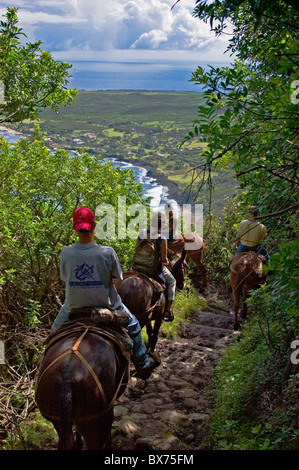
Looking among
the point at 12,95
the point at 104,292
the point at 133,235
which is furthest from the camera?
the point at 133,235

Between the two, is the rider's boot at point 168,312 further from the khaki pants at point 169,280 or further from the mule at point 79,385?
the mule at point 79,385

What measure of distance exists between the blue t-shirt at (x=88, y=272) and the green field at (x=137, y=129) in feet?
154

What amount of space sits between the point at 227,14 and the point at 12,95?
5025mm

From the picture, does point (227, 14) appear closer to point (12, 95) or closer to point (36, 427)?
point (12, 95)

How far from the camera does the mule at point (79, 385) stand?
376 cm

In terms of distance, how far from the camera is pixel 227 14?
3799 mm

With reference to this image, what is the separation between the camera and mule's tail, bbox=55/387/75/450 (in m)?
3.68

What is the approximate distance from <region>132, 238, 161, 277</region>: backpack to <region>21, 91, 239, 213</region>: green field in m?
44.1

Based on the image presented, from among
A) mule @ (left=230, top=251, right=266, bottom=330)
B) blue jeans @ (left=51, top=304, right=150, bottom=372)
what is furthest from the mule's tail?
mule @ (left=230, top=251, right=266, bottom=330)

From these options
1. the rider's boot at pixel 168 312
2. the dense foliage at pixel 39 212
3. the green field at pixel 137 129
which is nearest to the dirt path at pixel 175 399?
the rider's boot at pixel 168 312

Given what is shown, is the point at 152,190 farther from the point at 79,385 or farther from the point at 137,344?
the point at 79,385

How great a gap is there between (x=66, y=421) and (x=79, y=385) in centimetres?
34

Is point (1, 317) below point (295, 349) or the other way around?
below
